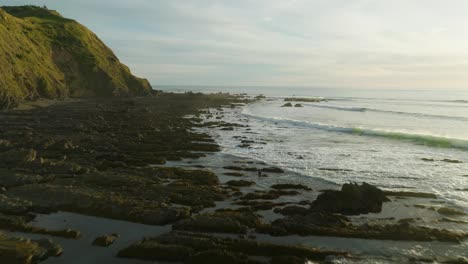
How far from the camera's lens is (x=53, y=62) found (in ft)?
298

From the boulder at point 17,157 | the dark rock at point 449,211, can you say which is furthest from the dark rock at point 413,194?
the boulder at point 17,157

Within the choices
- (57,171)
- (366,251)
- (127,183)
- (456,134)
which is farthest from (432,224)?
(456,134)

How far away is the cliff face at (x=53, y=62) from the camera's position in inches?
2538

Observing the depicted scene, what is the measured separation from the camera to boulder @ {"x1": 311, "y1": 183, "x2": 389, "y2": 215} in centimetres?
1792

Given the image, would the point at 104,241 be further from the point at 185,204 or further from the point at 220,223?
the point at 185,204

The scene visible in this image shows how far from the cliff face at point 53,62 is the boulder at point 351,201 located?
51873 millimetres

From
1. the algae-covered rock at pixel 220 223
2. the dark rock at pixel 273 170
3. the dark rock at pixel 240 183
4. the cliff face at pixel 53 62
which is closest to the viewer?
the algae-covered rock at pixel 220 223

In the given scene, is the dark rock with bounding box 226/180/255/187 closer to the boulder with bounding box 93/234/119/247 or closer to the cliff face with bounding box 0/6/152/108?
the boulder with bounding box 93/234/119/247

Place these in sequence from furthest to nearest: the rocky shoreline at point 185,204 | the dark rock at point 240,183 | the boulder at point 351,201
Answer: the dark rock at point 240,183 → the boulder at point 351,201 → the rocky shoreline at point 185,204

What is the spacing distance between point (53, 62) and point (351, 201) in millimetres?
90411

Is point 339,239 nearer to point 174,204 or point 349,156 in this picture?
point 174,204

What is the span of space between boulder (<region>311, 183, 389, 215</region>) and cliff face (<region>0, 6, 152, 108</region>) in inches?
2042

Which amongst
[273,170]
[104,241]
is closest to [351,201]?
[273,170]

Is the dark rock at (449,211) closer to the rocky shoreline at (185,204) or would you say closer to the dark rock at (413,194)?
the rocky shoreline at (185,204)
